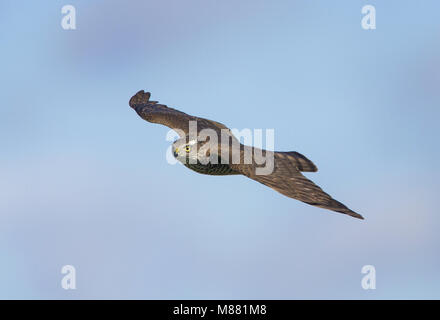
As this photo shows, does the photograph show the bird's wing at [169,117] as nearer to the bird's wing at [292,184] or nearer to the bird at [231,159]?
the bird at [231,159]

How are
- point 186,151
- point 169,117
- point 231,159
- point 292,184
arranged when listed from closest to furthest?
point 292,184 < point 231,159 < point 186,151 < point 169,117

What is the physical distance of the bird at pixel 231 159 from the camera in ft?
45.2

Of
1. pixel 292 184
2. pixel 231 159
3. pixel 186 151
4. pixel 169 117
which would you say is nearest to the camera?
pixel 292 184

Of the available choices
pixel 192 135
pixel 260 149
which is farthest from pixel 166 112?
pixel 260 149

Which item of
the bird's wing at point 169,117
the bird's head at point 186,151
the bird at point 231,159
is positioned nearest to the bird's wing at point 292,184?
the bird at point 231,159

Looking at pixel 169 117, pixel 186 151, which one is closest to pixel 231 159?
pixel 186 151

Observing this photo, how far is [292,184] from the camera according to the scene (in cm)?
1438

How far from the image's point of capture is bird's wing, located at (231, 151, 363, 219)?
13.3 metres

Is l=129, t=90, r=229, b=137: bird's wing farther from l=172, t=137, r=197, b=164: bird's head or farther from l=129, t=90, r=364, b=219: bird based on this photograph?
l=172, t=137, r=197, b=164: bird's head

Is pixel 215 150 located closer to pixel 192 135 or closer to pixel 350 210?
pixel 192 135

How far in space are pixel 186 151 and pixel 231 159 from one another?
1.44m

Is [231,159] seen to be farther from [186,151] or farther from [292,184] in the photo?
[292,184]

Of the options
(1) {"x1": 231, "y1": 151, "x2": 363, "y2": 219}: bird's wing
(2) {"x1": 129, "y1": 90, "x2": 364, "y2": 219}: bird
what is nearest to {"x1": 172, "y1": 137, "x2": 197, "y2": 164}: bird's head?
(2) {"x1": 129, "y1": 90, "x2": 364, "y2": 219}: bird

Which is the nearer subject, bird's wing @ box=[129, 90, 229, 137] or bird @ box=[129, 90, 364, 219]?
bird @ box=[129, 90, 364, 219]
